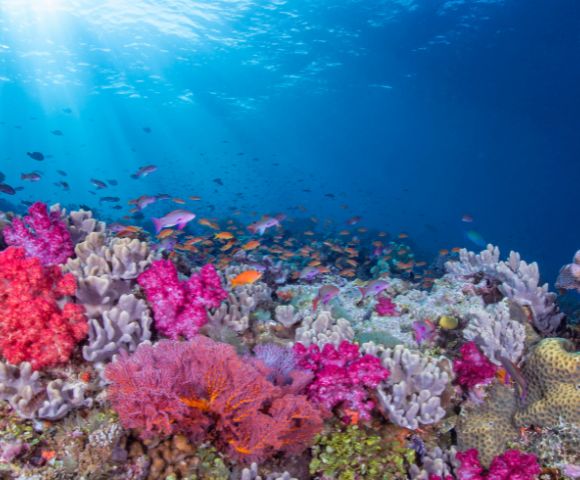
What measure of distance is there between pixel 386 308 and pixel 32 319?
17.0ft

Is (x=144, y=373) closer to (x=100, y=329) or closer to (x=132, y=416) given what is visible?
(x=132, y=416)

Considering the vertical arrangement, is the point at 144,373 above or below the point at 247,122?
above

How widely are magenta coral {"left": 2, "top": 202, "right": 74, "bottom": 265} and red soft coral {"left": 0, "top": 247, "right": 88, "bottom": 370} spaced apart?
1.02 metres

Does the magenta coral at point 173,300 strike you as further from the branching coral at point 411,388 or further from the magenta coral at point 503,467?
the magenta coral at point 503,467

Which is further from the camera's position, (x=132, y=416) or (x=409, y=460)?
(x=409, y=460)

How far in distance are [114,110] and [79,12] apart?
88.4 ft

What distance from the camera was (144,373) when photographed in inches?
112

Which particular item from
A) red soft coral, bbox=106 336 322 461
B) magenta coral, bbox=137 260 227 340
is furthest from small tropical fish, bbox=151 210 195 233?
red soft coral, bbox=106 336 322 461

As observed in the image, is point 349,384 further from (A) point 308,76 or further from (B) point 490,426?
(A) point 308,76

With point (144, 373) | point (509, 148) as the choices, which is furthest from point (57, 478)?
point (509, 148)

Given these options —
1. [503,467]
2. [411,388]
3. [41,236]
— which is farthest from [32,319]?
[503,467]

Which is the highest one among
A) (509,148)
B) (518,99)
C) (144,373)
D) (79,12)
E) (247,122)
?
(79,12)

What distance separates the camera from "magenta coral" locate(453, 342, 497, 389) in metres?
4.26

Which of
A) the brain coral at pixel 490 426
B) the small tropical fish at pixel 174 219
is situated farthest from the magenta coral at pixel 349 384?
the small tropical fish at pixel 174 219
